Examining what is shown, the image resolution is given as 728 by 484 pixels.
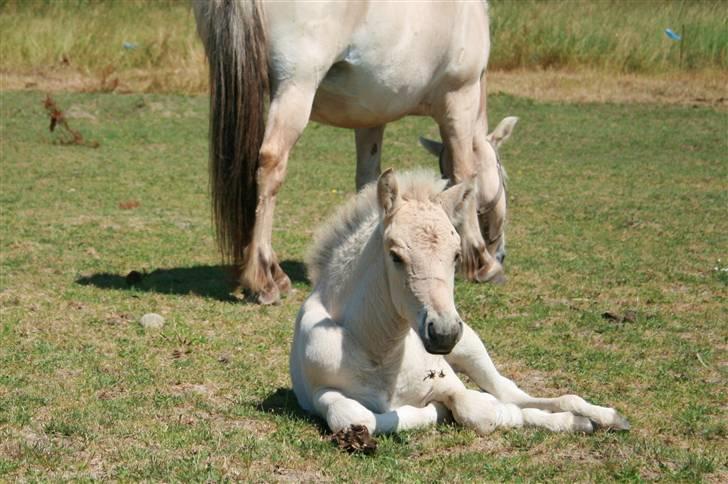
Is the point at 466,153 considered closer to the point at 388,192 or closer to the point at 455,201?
the point at 455,201

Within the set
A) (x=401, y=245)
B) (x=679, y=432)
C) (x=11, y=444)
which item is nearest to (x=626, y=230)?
(x=679, y=432)

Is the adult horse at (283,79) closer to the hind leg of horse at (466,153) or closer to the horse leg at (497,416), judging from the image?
the hind leg of horse at (466,153)

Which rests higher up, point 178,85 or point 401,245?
point 401,245

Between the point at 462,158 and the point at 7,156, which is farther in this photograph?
the point at 7,156

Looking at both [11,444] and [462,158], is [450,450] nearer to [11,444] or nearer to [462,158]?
[11,444]

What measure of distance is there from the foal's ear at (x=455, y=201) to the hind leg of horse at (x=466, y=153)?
10.8ft

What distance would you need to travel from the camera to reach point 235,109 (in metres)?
6.59

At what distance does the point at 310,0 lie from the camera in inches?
260

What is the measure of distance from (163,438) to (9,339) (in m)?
1.90

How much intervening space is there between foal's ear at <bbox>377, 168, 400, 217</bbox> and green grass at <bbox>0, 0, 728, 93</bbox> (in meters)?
13.5

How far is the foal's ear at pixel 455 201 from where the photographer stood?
4.23 m

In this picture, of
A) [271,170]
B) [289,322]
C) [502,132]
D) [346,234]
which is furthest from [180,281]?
[346,234]

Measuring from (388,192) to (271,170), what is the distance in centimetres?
269

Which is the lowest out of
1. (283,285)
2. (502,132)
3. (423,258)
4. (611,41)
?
(611,41)
